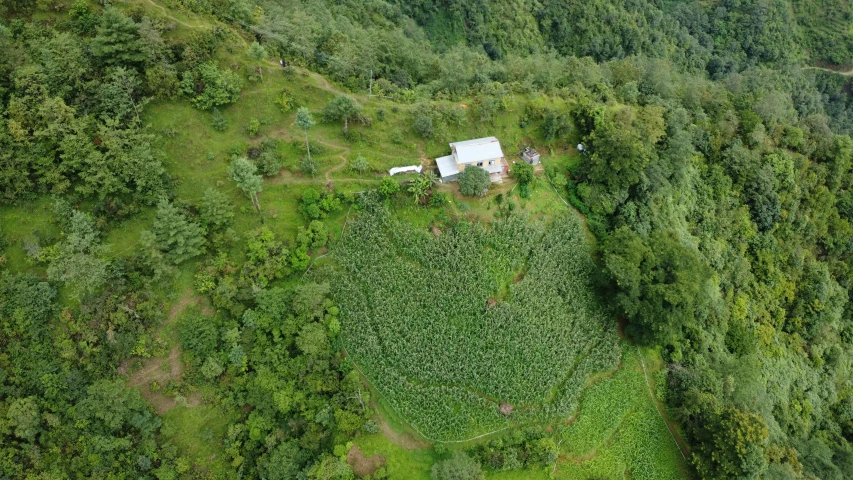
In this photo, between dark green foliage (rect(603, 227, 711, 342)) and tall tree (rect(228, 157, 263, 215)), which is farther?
dark green foliage (rect(603, 227, 711, 342))

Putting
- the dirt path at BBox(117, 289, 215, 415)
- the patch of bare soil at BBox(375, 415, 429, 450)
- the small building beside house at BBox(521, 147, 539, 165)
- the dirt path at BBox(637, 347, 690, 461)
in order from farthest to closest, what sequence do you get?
the small building beside house at BBox(521, 147, 539, 165) → the dirt path at BBox(637, 347, 690, 461) → the patch of bare soil at BBox(375, 415, 429, 450) → the dirt path at BBox(117, 289, 215, 415)

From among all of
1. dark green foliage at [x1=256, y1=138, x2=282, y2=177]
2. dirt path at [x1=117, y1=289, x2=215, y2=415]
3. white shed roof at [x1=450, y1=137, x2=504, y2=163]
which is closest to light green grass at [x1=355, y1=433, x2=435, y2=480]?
dirt path at [x1=117, y1=289, x2=215, y2=415]

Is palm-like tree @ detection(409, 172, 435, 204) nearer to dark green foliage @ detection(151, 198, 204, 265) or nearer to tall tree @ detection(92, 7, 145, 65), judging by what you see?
dark green foliage @ detection(151, 198, 204, 265)

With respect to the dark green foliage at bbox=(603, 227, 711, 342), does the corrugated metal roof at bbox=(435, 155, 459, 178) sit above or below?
above

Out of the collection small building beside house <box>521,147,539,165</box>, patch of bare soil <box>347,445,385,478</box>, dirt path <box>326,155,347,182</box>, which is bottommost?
patch of bare soil <box>347,445,385,478</box>

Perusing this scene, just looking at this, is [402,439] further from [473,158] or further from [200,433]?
[473,158]

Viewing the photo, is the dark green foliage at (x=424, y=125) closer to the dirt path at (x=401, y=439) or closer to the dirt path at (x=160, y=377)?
the dirt path at (x=401, y=439)

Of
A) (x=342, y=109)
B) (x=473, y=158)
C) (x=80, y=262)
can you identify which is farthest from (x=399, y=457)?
(x=342, y=109)

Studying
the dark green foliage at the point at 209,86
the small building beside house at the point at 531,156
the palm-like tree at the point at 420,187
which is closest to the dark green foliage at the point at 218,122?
the dark green foliage at the point at 209,86
